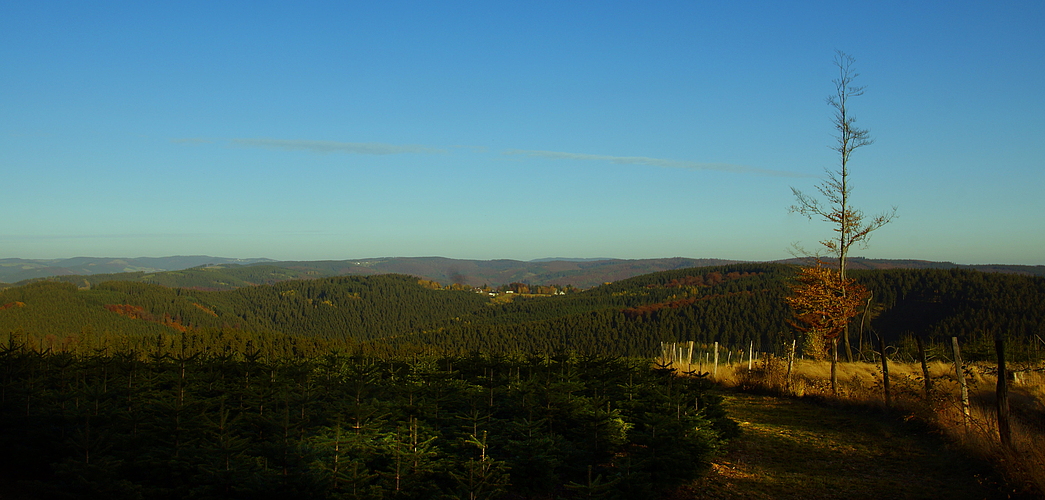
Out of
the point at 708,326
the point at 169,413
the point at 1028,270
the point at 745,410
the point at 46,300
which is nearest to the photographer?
the point at 169,413

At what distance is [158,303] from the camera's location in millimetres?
135750

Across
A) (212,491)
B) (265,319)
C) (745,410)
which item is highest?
(212,491)

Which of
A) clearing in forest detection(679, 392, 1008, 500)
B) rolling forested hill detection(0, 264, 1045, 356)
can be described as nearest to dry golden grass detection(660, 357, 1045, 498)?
clearing in forest detection(679, 392, 1008, 500)

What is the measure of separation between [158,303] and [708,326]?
118936 mm

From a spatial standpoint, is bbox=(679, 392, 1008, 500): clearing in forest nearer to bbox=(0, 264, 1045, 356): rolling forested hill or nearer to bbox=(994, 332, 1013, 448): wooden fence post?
bbox=(994, 332, 1013, 448): wooden fence post

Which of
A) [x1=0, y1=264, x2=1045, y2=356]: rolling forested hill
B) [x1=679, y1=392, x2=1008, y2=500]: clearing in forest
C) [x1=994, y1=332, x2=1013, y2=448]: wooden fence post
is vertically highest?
[x1=994, y1=332, x2=1013, y2=448]: wooden fence post

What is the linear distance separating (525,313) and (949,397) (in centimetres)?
Result: 13122

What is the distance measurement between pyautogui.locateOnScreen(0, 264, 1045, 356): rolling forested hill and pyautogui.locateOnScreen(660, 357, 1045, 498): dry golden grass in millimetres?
5445

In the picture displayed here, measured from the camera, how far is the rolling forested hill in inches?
2596

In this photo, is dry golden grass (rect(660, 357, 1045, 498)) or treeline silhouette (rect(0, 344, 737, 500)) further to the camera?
dry golden grass (rect(660, 357, 1045, 498))

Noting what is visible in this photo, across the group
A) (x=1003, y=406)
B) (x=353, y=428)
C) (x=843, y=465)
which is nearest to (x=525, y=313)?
(x=843, y=465)

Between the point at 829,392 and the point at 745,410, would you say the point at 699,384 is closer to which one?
the point at 745,410

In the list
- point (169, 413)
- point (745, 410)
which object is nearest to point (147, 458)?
point (169, 413)

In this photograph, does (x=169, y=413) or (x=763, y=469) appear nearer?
(x=169, y=413)
